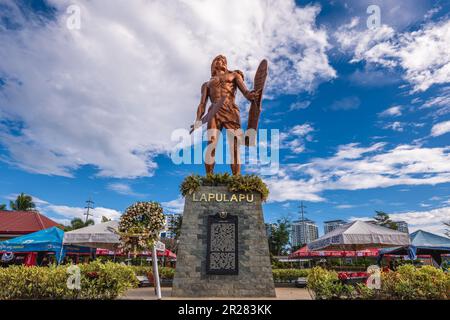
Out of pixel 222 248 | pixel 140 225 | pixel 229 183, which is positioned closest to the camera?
pixel 140 225

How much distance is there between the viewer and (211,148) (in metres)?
8.84

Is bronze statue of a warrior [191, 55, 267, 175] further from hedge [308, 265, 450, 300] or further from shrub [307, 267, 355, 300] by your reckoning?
hedge [308, 265, 450, 300]

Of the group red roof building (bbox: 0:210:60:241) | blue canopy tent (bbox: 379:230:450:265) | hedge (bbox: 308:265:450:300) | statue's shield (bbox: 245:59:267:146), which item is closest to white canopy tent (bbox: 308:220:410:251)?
blue canopy tent (bbox: 379:230:450:265)

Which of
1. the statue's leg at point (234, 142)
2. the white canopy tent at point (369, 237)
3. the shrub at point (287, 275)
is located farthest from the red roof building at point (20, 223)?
the white canopy tent at point (369, 237)

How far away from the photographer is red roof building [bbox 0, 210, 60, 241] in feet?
72.4

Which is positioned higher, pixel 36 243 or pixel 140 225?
pixel 140 225

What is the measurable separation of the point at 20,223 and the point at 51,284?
2253 centimetres

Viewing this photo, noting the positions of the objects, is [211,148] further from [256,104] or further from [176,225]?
[176,225]

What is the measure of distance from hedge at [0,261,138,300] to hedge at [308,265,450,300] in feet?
12.8

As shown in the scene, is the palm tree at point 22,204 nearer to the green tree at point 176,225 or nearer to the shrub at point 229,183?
the green tree at point 176,225

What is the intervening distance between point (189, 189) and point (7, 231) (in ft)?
69.9

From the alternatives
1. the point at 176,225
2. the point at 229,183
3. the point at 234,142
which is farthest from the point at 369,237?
the point at 176,225

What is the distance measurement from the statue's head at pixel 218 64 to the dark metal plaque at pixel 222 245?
490 cm
